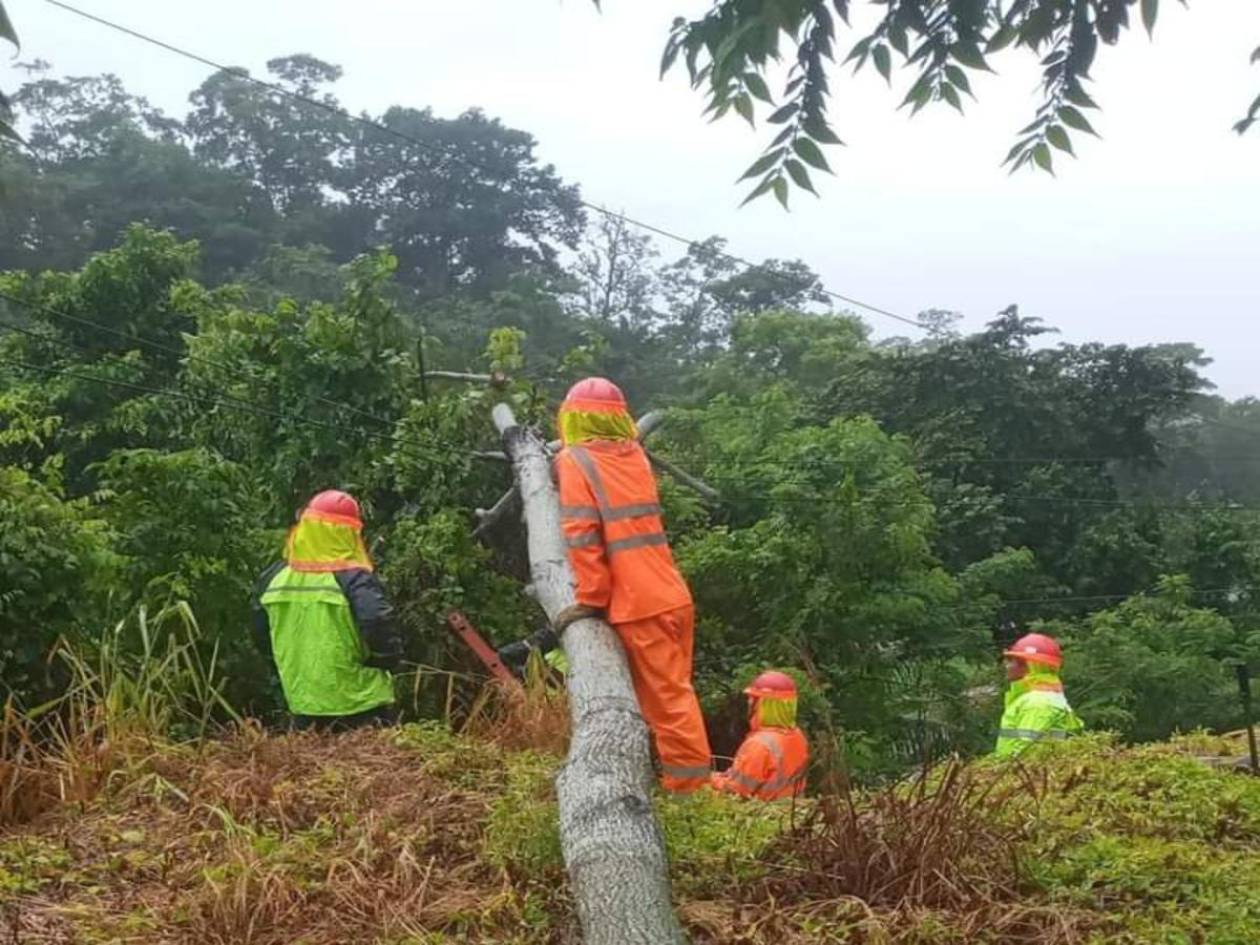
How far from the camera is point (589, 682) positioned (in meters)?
4.75

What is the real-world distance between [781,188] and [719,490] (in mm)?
10376

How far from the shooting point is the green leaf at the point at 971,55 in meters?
2.71

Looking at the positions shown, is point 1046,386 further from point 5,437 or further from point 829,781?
point 829,781

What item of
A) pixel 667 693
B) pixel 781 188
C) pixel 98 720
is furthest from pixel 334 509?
pixel 781 188

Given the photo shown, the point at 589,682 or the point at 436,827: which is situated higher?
the point at 589,682

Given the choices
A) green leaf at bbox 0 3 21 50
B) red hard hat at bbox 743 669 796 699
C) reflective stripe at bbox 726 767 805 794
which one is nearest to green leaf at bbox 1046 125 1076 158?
green leaf at bbox 0 3 21 50

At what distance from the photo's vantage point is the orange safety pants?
5387 millimetres

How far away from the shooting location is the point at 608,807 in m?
3.66

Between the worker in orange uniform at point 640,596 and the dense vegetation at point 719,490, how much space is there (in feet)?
6.78

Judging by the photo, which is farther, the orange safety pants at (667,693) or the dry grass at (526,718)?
the dry grass at (526,718)

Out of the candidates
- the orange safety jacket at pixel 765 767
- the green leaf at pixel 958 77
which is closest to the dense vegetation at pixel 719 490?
the orange safety jacket at pixel 765 767

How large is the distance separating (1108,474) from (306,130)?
3027cm

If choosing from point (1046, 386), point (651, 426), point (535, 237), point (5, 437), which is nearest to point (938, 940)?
point (651, 426)

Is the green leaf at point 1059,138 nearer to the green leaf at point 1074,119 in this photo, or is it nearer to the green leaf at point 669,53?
the green leaf at point 1074,119
